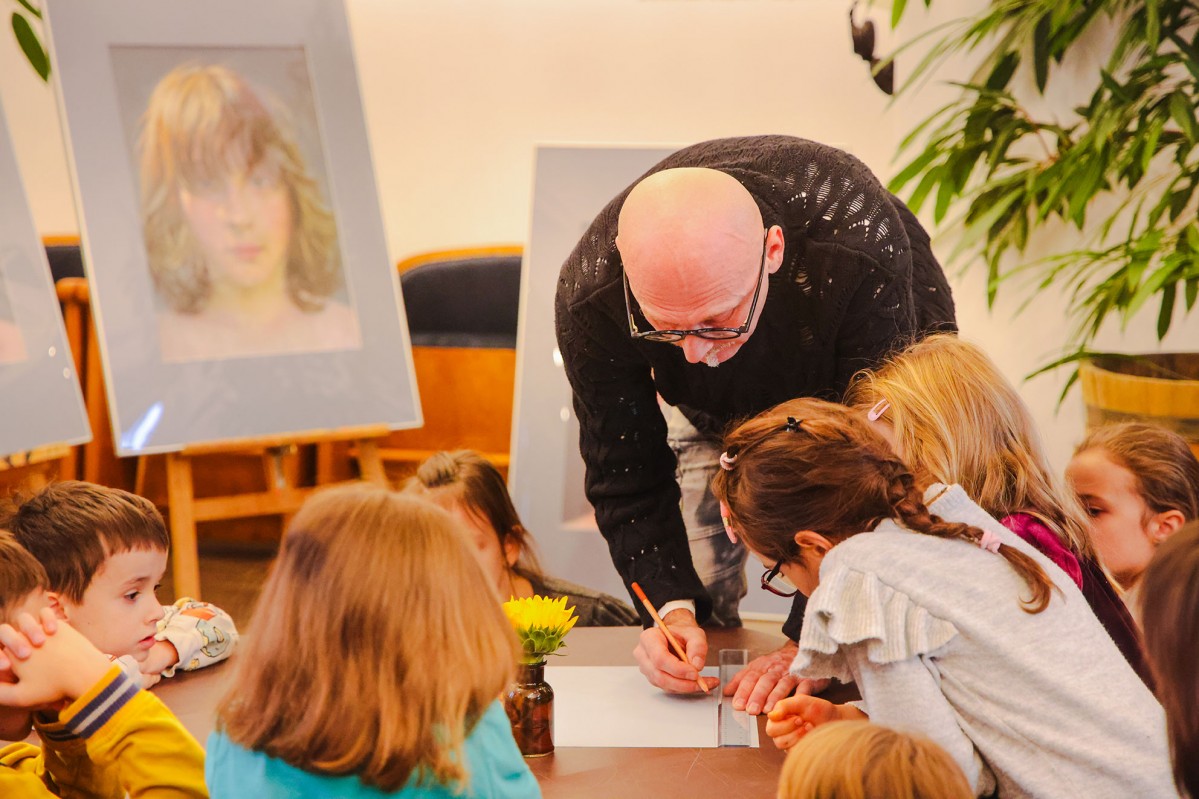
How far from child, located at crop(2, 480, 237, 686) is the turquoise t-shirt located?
1.78ft

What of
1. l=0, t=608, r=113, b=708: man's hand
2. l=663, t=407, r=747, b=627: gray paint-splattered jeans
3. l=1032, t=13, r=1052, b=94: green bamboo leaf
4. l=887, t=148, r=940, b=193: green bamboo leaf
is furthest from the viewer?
l=1032, t=13, r=1052, b=94: green bamboo leaf

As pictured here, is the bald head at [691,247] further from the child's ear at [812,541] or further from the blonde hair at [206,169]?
the blonde hair at [206,169]

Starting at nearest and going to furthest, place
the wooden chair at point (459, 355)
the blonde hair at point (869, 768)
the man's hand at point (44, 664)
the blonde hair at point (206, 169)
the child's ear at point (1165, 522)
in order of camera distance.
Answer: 1. the blonde hair at point (869, 768)
2. the man's hand at point (44, 664)
3. the child's ear at point (1165, 522)
4. the blonde hair at point (206, 169)
5. the wooden chair at point (459, 355)

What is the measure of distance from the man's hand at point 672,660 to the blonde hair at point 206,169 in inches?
81.8

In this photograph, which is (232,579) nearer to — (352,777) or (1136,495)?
(1136,495)

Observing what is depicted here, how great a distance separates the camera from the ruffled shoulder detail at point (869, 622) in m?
1.33

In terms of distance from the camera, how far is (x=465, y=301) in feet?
14.6

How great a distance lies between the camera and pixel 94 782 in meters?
1.39

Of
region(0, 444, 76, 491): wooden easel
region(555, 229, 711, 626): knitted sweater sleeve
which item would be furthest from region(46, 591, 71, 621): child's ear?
region(0, 444, 76, 491): wooden easel

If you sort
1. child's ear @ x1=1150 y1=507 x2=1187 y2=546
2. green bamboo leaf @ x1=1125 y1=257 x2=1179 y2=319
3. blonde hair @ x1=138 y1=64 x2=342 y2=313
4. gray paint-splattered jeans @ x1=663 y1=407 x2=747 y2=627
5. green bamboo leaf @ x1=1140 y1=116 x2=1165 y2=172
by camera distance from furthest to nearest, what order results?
blonde hair @ x1=138 y1=64 x2=342 y2=313 < green bamboo leaf @ x1=1140 y1=116 x2=1165 y2=172 < green bamboo leaf @ x1=1125 y1=257 x2=1179 y2=319 < gray paint-splattered jeans @ x1=663 y1=407 x2=747 y2=627 < child's ear @ x1=1150 y1=507 x2=1187 y2=546

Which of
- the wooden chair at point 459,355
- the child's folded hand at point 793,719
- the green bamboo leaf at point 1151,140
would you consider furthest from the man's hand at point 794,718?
the wooden chair at point 459,355

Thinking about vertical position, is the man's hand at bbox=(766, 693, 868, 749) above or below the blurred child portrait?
below

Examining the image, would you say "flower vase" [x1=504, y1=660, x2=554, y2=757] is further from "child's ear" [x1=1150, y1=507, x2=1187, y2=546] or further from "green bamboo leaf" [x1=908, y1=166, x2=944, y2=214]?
"green bamboo leaf" [x1=908, y1=166, x2=944, y2=214]

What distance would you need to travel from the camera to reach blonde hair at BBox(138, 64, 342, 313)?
11.2 ft
